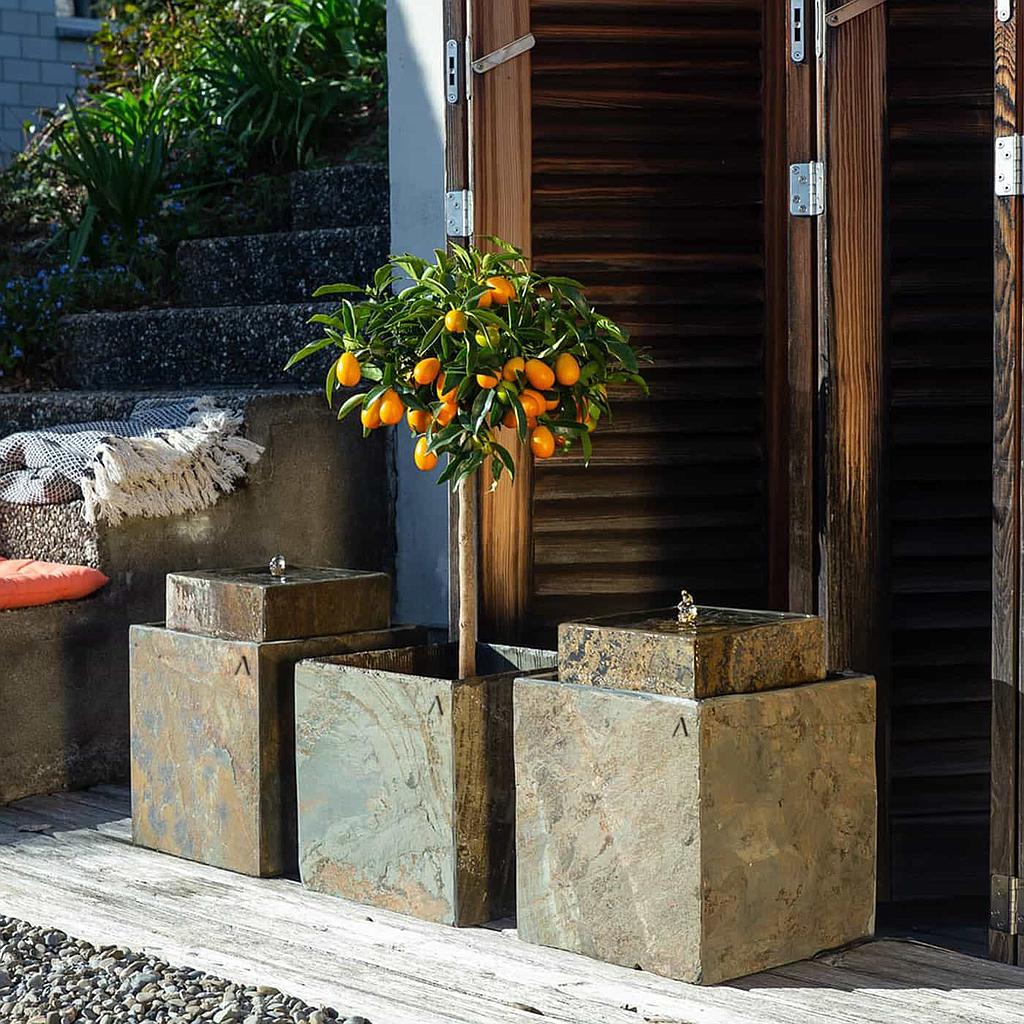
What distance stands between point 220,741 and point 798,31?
1.62m

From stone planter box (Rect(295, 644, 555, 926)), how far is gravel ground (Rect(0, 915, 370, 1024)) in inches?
15.4

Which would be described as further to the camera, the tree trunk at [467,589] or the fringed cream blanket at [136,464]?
the fringed cream blanket at [136,464]

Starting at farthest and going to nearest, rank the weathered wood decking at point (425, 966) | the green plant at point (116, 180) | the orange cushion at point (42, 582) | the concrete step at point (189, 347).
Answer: the green plant at point (116, 180), the concrete step at point (189, 347), the orange cushion at point (42, 582), the weathered wood decking at point (425, 966)

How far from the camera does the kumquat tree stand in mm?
2537

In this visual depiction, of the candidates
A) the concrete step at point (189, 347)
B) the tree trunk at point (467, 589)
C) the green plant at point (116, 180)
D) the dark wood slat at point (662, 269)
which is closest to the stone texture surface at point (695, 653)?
the tree trunk at point (467, 589)

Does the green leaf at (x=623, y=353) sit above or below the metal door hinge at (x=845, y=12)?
below

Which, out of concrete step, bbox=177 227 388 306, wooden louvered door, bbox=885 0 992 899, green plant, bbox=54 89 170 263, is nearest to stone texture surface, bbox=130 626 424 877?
wooden louvered door, bbox=885 0 992 899

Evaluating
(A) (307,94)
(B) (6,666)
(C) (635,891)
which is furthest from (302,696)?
(A) (307,94)

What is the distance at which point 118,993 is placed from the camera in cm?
237

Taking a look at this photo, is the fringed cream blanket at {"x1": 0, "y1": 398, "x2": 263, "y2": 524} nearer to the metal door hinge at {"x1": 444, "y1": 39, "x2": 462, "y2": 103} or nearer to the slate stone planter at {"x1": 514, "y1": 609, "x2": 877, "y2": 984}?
the metal door hinge at {"x1": 444, "y1": 39, "x2": 462, "y2": 103}

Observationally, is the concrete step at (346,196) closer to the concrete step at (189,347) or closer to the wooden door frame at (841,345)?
the concrete step at (189,347)

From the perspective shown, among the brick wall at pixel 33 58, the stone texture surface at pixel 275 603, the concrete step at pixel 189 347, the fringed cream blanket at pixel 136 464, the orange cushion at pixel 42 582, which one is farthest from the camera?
the brick wall at pixel 33 58

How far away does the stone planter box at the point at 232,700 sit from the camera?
292cm

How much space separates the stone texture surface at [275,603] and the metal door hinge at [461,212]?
2.20 feet
